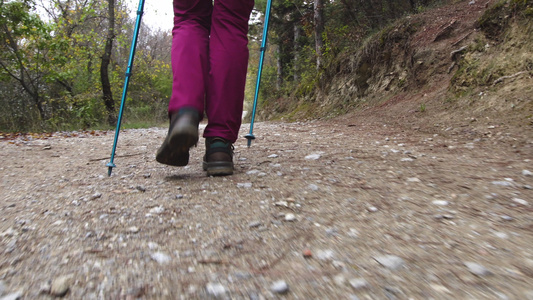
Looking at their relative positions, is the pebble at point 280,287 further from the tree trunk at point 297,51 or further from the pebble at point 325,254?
the tree trunk at point 297,51

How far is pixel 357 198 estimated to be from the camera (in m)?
1.40

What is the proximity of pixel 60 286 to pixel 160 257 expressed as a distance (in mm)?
243

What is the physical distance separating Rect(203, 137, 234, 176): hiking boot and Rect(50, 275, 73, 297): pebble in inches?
43.4

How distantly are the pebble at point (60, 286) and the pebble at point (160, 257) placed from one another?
0.67 ft

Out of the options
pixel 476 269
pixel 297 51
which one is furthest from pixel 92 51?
pixel 476 269

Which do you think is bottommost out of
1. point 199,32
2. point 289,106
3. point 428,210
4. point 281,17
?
point 289,106

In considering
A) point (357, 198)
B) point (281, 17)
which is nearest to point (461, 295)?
point (357, 198)

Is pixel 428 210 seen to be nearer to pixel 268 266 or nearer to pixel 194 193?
pixel 268 266

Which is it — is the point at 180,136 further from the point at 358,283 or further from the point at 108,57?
the point at 108,57

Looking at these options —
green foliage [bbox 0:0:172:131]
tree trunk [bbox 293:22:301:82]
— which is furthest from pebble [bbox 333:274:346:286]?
tree trunk [bbox 293:22:301:82]

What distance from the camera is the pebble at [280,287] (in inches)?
29.3

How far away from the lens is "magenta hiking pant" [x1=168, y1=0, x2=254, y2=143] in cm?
181

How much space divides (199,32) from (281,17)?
15.1 metres

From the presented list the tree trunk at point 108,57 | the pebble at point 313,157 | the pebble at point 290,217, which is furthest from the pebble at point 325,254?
the tree trunk at point 108,57
